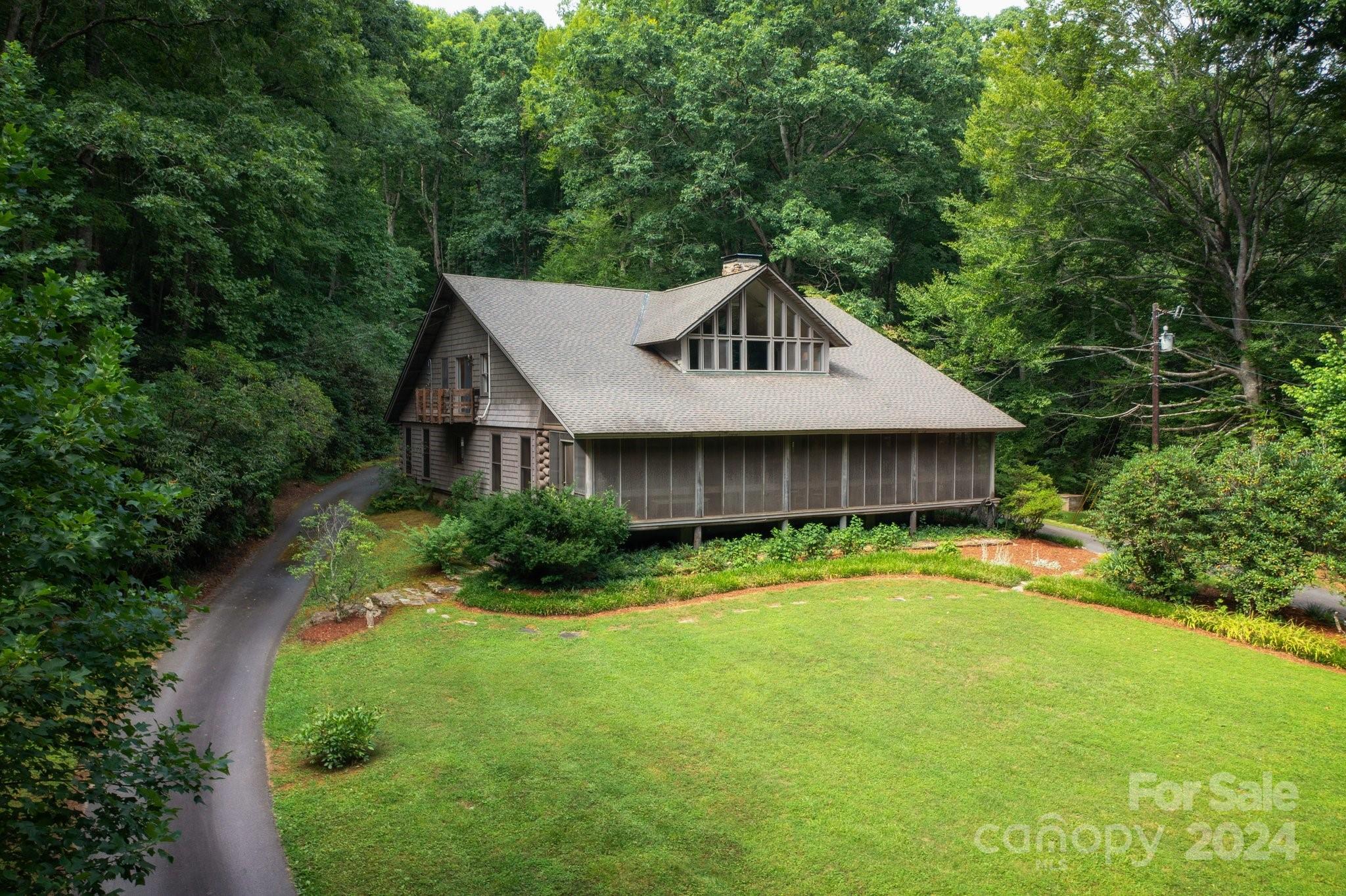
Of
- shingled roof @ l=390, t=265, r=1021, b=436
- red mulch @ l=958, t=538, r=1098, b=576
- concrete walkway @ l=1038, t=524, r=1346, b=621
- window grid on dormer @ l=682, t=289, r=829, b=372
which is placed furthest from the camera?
window grid on dormer @ l=682, t=289, r=829, b=372

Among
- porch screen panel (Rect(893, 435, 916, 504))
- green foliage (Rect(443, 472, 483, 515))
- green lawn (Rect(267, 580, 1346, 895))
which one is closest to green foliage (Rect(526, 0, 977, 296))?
porch screen panel (Rect(893, 435, 916, 504))

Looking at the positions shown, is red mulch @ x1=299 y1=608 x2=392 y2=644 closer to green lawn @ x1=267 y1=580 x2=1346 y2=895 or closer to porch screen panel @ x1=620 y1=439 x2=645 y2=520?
green lawn @ x1=267 y1=580 x2=1346 y2=895

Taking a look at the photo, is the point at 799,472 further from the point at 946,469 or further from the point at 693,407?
the point at 946,469

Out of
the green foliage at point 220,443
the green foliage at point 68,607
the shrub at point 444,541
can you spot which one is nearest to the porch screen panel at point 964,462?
the shrub at point 444,541

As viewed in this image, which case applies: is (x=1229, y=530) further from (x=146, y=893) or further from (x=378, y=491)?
(x=378, y=491)

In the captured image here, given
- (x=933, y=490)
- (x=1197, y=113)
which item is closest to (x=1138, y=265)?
(x=1197, y=113)
